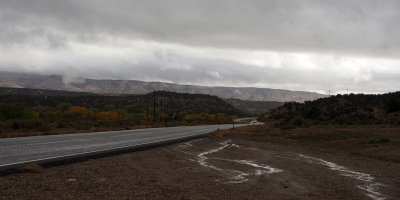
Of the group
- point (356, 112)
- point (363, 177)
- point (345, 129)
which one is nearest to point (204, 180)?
point (363, 177)

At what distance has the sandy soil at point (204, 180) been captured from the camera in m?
8.18

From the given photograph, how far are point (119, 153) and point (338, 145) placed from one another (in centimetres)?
1426

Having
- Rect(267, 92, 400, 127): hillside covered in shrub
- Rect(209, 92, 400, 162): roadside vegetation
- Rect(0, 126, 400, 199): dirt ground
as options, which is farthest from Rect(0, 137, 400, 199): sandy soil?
Rect(267, 92, 400, 127): hillside covered in shrub

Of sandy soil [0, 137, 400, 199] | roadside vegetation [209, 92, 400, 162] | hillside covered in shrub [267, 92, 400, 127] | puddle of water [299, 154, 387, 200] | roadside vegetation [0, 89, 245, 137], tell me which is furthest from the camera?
roadside vegetation [0, 89, 245, 137]

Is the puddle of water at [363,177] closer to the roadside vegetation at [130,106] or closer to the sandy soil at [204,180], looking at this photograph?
the sandy soil at [204,180]

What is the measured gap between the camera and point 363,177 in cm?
1153

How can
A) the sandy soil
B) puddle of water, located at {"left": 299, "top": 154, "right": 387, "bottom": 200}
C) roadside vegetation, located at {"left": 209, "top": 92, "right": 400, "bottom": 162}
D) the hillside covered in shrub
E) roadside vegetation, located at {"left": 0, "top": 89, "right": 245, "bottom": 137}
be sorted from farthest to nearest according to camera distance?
roadside vegetation, located at {"left": 0, "top": 89, "right": 245, "bottom": 137}
the hillside covered in shrub
roadside vegetation, located at {"left": 209, "top": 92, "right": 400, "bottom": 162}
puddle of water, located at {"left": 299, "top": 154, "right": 387, "bottom": 200}
the sandy soil

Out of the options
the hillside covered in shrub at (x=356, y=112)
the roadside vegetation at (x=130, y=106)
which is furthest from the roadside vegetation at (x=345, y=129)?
the roadside vegetation at (x=130, y=106)

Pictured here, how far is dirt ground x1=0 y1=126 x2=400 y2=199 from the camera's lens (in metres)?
8.20

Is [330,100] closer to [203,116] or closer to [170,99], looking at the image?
[203,116]

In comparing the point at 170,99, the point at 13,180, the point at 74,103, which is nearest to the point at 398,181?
the point at 13,180

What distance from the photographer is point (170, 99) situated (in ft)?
476

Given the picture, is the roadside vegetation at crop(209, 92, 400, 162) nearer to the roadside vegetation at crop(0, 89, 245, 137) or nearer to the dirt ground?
the dirt ground

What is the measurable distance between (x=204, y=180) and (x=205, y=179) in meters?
0.18
